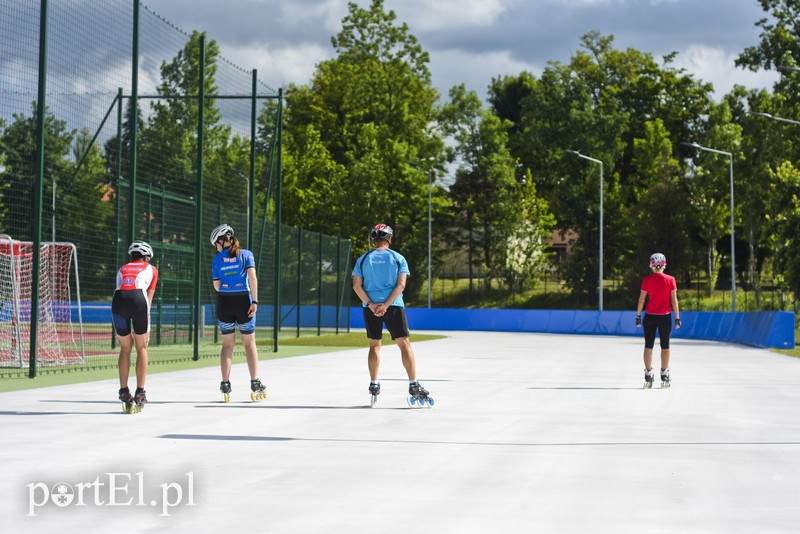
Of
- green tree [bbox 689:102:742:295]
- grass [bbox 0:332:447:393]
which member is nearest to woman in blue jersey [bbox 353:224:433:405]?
grass [bbox 0:332:447:393]

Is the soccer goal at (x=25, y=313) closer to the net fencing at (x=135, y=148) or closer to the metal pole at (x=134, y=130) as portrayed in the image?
the net fencing at (x=135, y=148)

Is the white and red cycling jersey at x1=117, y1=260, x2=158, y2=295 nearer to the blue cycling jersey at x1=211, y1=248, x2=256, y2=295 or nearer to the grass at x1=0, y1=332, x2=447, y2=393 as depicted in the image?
the blue cycling jersey at x1=211, y1=248, x2=256, y2=295

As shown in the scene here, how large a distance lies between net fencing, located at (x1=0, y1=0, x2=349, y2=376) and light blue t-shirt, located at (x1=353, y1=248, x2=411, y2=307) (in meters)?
6.09

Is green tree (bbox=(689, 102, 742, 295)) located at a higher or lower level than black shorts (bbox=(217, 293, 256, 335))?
higher

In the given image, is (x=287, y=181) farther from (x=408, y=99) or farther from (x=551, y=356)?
(x=551, y=356)

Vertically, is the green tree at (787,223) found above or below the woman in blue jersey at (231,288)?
above

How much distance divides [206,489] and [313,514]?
98 cm

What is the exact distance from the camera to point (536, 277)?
6938 centimetres

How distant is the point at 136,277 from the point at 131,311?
1.09 feet

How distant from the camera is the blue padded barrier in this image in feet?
122

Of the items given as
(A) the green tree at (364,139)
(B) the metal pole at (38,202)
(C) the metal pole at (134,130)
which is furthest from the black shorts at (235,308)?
(A) the green tree at (364,139)

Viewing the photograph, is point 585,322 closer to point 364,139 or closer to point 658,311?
point 364,139

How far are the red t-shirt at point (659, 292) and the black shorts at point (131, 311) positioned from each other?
7372 millimetres

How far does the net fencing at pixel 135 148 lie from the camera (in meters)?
17.0
